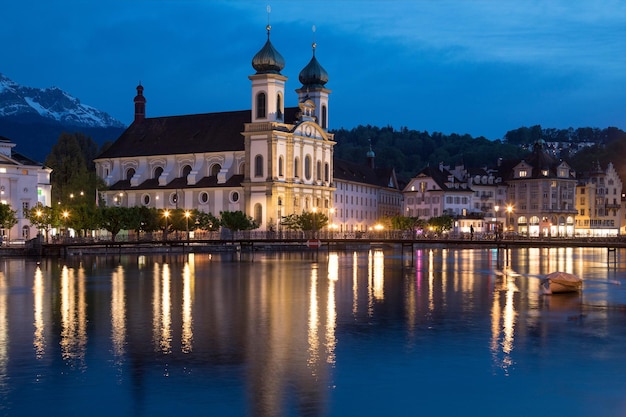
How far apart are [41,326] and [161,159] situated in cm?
9735

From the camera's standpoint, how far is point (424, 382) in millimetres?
28656

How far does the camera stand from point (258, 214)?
11994 centimetres

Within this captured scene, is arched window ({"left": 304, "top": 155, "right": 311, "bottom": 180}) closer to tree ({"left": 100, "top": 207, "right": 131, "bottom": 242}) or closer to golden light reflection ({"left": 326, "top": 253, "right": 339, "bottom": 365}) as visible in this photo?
tree ({"left": 100, "top": 207, "right": 131, "bottom": 242})

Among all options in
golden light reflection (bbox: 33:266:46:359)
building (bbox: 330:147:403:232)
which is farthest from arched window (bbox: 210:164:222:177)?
golden light reflection (bbox: 33:266:46:359)

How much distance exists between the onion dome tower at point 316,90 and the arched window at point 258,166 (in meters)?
14.8

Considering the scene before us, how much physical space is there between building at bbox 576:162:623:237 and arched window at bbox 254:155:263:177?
2760 inches

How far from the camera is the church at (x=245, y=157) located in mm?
120438

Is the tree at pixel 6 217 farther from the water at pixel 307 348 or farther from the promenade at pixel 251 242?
the water at pixel 307 348

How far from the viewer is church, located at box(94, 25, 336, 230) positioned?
4742 inches

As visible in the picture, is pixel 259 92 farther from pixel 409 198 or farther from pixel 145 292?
pixel 145 292

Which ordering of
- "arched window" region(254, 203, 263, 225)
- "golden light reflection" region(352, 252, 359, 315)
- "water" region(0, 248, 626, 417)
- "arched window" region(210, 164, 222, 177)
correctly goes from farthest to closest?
1. "arched window" region(210, 164, 222, 177)
2. "arched window" region(254, 203, 263, 225)
3. "golden light reflection" region(352, 252, 359, 315)
4. "water" region(0, 248, 626, 417)

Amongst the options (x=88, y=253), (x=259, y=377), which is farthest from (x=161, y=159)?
(x=259, y=377)

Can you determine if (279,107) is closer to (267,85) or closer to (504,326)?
(267,85)

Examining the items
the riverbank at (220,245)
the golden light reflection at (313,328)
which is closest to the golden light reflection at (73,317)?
the golden light reflection at (313,328)
